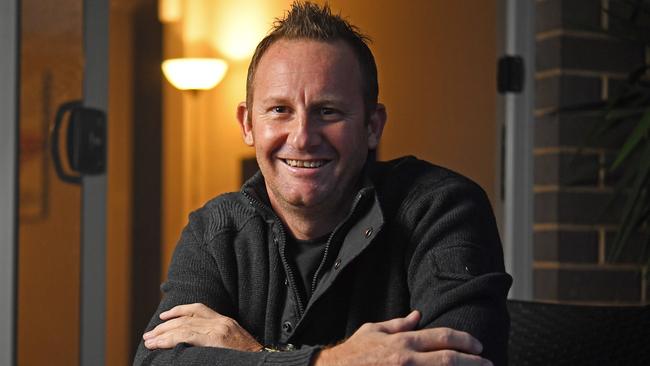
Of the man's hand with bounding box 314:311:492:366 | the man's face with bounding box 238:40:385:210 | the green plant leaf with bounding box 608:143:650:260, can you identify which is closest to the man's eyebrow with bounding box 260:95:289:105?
the man's face with bounding box 238:40:385:210

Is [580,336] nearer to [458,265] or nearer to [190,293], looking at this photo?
[458,265]

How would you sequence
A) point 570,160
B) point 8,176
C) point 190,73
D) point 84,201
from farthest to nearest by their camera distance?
point 570,160 → point 190,73 → point 84,201 → point 8,176

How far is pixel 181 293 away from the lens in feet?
→ 6.43

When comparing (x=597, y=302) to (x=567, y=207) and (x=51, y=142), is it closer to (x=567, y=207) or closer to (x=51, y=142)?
(x=567, y=207)

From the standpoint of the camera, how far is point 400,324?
1.67 m

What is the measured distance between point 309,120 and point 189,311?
0.38 metres

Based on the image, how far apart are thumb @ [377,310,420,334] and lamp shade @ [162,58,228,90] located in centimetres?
155

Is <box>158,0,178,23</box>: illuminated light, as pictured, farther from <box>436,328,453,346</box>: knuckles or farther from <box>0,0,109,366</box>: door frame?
<box>436,328,453,346</box>: knuckles

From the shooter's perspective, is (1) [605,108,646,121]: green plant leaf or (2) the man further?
(1) [605,108,646,121]: green plant leaf

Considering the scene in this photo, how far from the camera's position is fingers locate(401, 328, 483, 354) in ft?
5.32

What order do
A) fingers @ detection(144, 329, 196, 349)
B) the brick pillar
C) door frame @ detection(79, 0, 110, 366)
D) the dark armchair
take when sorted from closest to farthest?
the dark armchair
fingers @ detection(144, 329, 196, 349)
door frame @ detection(79, 0, 110, 366)
the brick pillar

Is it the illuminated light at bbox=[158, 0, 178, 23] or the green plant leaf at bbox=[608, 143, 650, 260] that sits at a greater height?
the illuminated light at bbox=[158, 0, 178, 23]

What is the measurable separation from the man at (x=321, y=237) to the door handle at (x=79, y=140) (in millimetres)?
841

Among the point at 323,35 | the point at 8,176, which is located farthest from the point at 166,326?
the point at 8,176
